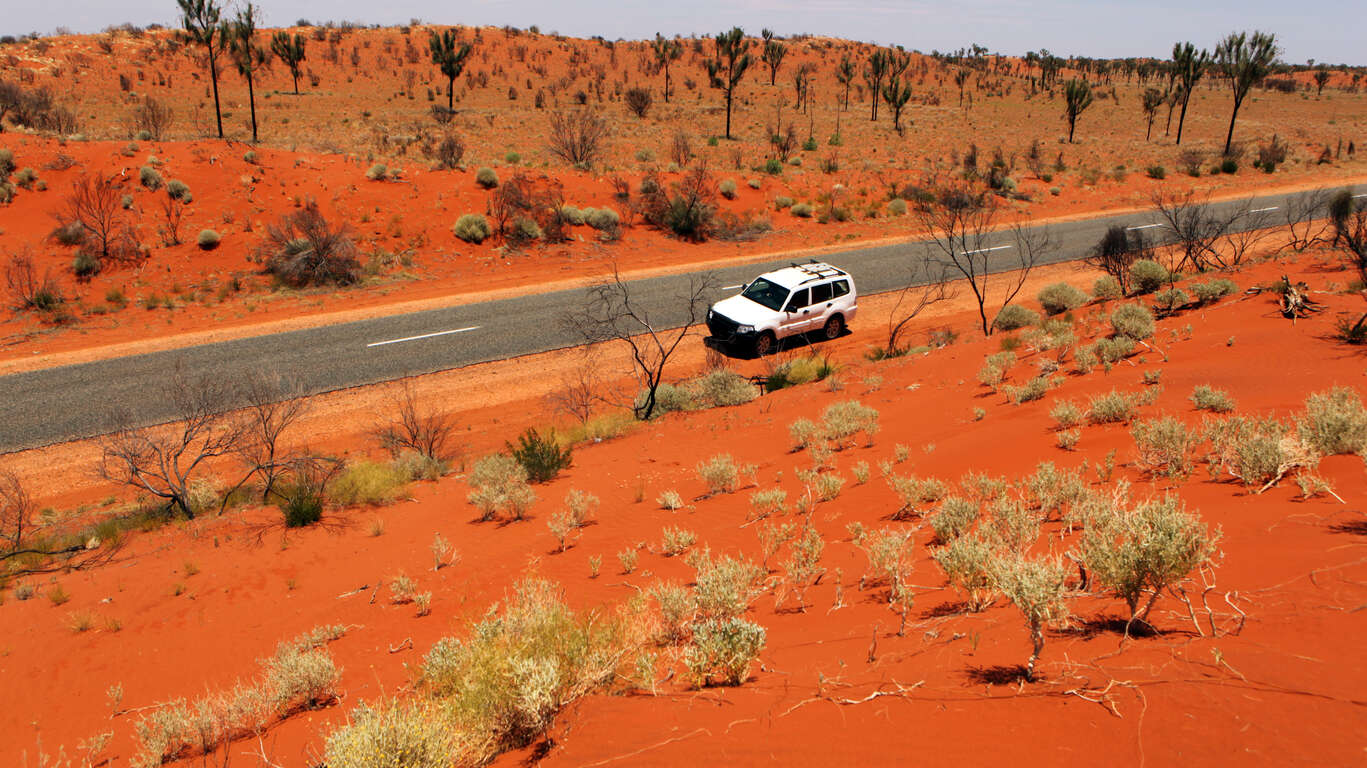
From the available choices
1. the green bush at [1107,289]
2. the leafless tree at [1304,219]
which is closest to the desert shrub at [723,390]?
the green bush at [1107,289]

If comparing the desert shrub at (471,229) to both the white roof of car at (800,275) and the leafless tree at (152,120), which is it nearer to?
the white roof of car at (800,275)

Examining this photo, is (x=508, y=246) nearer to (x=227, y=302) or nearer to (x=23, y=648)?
(x=227, y=302)

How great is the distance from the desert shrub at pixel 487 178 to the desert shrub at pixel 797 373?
17.3 meters

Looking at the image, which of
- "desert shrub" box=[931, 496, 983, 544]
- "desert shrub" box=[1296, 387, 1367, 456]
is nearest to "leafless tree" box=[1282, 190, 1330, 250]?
"desert shrub" box=[1296, 387, 1367, 456]

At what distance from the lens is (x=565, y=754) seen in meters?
4.18

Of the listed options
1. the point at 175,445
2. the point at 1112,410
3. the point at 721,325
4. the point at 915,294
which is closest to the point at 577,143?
the point at 915,294

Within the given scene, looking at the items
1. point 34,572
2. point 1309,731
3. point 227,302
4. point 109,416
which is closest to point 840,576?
point 1309,731

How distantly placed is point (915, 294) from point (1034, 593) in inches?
813

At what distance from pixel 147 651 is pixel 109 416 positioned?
32.6 ft

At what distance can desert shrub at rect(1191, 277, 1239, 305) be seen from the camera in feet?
48.9

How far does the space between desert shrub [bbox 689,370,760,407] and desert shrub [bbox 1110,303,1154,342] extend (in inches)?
259

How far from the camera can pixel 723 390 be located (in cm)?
1506

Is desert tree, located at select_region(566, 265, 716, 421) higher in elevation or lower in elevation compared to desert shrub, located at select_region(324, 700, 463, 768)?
lower

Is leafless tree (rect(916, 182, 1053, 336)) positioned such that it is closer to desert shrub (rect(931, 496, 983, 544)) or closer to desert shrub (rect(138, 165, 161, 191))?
desert shrub (rect(931, 496, 983, 544))
